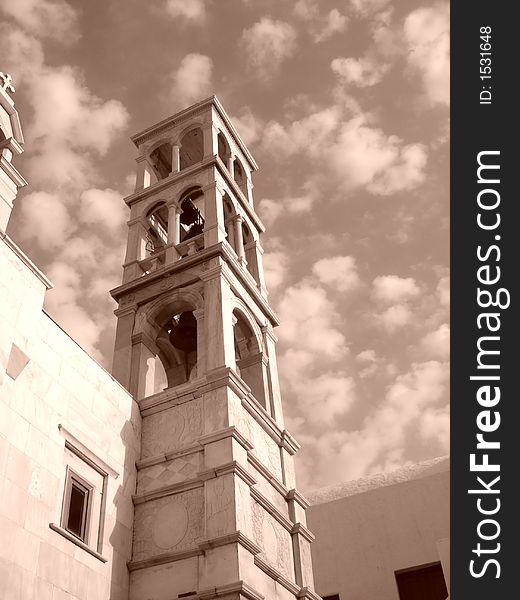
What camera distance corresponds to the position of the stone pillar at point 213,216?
2333 cm

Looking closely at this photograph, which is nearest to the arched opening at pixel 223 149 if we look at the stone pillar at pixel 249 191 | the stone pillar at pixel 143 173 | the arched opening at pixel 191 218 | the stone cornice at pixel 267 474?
the stone pillar at pixel 249 191

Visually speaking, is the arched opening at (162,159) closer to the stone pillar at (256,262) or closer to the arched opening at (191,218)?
the arched opening at (191,218)

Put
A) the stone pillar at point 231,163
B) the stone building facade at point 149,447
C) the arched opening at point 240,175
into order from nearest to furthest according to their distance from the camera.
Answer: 1. the stone building facade at point 149,447
2. the stone pillar at point 231,163
3. the arched opening at point 240,175

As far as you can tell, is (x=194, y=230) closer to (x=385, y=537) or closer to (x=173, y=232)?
(x=173, y=232)

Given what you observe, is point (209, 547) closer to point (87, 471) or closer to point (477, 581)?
point (87, 471)

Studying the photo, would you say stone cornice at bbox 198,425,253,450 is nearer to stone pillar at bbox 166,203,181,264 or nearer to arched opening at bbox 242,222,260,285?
stone pillar at bbox 166,203,181,264

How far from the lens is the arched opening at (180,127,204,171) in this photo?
1165 inches

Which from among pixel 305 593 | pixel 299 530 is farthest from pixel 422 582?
pixel 305 593

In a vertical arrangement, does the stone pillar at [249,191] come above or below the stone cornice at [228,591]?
above

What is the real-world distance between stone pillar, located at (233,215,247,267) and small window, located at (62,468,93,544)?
1056cm

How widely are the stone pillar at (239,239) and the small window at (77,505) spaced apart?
34.6 ft

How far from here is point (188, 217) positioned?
92.5 feet

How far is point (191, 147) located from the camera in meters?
30.1

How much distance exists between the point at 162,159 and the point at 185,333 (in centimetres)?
789
